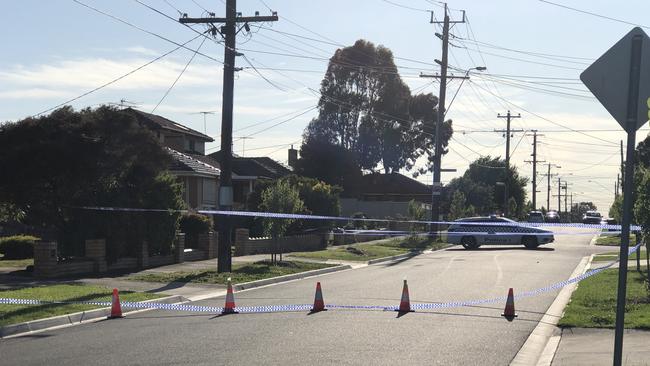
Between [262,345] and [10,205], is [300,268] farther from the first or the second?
[262,345]

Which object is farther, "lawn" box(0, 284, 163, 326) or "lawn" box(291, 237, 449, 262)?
"lawn" box(291, 237, 449, 262)

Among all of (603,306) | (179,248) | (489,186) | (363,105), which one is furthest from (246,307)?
(489,186)

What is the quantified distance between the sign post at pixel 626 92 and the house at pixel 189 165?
30.4m

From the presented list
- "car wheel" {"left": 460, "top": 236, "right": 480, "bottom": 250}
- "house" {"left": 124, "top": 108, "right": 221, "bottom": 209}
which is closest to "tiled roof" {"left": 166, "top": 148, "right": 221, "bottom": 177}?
"house" {"left": 124, "top": 108, "right": 221, "bottom": 209}

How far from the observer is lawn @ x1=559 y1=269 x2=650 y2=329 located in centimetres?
1127

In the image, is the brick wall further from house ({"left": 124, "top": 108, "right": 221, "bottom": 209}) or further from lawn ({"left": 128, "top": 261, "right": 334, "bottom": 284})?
house ({"left": 124, "top": 108, "right": 221, "bottom": 209})

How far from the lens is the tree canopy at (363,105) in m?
69.1

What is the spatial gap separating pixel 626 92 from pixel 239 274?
1676 centimetres

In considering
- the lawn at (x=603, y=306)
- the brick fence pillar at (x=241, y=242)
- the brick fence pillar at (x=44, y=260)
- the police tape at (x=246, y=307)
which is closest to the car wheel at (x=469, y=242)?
the brick fence pillar at (x=241, y=242)

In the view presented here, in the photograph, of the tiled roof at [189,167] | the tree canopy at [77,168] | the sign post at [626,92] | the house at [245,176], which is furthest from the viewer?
the house at [245,176]

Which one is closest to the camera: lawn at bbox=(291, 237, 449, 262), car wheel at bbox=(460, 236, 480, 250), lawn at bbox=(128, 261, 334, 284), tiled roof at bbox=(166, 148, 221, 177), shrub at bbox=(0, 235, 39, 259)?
lawn at bbox=(128, 261, 334, 284)

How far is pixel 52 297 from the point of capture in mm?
14320

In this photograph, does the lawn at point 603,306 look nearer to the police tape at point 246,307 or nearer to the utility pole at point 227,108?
the police tape at point 246,307

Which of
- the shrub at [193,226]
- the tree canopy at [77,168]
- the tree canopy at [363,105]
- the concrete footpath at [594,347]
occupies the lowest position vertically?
the concrete footpath at [594,347]
